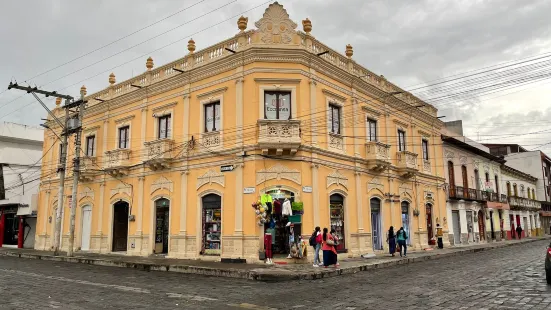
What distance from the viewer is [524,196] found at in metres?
50.2

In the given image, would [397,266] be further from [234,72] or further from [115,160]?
[115,160]

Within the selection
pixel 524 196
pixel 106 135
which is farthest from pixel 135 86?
pixel 524 196

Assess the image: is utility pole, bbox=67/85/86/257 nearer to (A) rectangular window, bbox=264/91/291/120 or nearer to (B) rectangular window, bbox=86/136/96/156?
(B) rectangular window, bbox=86/136/96/156

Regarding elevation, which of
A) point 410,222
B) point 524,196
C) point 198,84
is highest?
point 198,84

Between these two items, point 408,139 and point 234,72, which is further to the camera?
point 408,139

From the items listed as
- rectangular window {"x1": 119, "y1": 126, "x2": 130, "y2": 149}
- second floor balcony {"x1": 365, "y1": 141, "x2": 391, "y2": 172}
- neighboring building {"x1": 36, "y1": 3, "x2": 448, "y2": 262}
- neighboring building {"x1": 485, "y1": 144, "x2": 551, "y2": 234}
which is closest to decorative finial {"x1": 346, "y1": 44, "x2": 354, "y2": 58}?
neighboring building {"x1": 36, "y1": 3, "x2": 448, "y2": 262}

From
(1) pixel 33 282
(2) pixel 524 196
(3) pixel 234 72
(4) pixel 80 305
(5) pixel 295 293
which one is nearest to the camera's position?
(4) pixel 80 305

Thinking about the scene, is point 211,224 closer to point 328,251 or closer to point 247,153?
point 247,153

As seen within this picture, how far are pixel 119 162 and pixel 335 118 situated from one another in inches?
Result: 482

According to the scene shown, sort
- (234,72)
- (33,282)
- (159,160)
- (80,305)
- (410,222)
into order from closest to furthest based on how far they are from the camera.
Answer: (80,305), (33,282), (234,72), (159,160), (410,222)

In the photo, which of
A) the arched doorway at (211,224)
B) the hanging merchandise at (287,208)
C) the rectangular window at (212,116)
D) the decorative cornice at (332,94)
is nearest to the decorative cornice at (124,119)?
the rectangular window at (212,116)

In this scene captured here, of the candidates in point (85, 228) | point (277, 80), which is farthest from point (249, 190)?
point (85, 228)

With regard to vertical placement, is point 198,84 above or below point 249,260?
above

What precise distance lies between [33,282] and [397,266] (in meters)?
13.7
